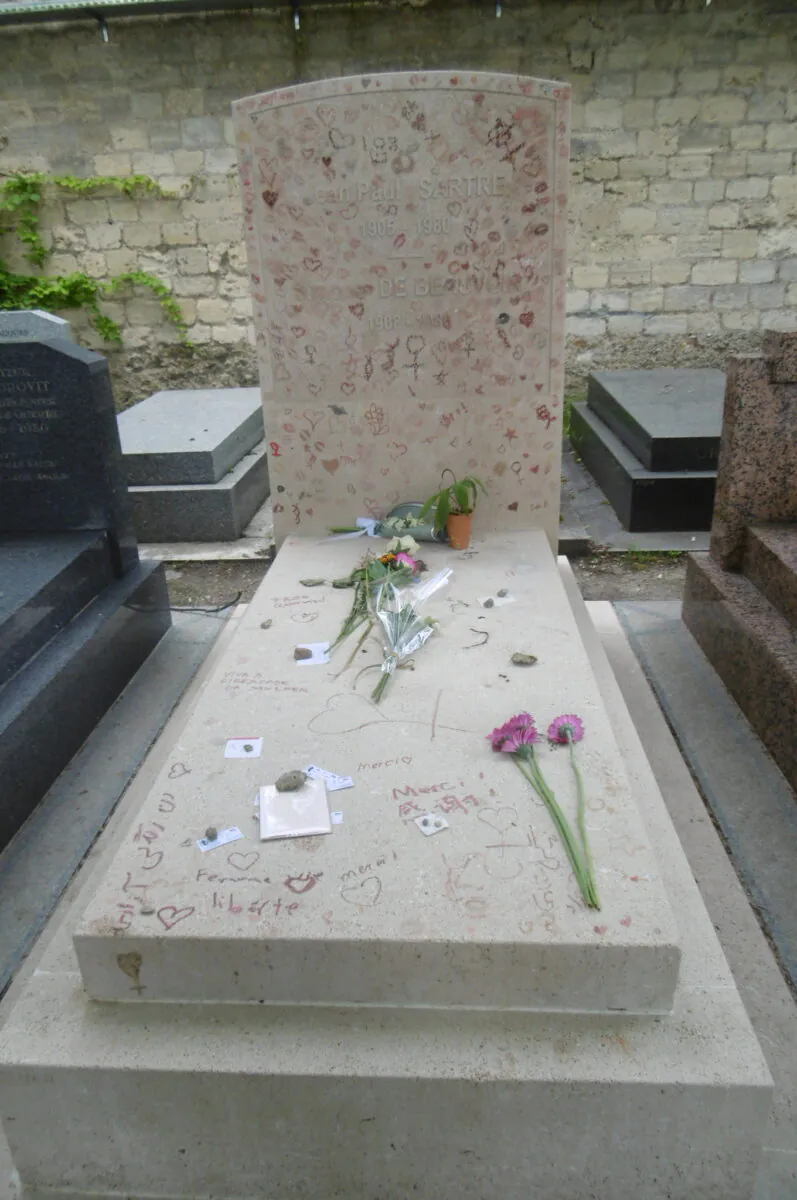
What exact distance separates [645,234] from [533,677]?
609cm

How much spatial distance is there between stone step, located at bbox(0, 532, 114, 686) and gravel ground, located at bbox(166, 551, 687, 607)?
1137 mm

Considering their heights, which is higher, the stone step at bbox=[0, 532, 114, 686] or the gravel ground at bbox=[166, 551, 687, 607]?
the stone step at bbox=[0, 532, 114, 686]

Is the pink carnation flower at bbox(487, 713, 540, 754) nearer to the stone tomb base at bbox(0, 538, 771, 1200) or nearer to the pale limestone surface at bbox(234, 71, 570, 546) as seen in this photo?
the stone tomb base at bbox(0, 538, 771, 1200)

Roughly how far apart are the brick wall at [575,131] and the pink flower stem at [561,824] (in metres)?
6.25

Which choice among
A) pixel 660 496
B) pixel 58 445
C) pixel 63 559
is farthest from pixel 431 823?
pixel 660 496

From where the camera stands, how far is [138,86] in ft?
23.0

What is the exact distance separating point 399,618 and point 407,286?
1255mm

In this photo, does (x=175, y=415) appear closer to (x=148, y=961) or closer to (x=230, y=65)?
(x=230, y=65)

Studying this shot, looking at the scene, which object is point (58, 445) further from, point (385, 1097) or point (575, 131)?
point (575, 131)

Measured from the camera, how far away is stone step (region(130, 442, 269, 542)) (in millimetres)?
5008

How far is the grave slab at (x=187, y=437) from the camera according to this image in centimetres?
500

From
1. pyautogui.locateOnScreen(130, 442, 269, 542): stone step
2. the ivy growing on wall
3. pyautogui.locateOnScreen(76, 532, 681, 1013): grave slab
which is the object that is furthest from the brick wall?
pyautogui.locateOnScreen(76, 532, 681, 1013): grave slab

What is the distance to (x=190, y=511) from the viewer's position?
16.6 feet

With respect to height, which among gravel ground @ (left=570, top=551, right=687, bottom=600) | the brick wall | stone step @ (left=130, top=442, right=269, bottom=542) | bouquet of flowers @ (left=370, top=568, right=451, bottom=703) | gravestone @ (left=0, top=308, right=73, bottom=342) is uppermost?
the brick wall
